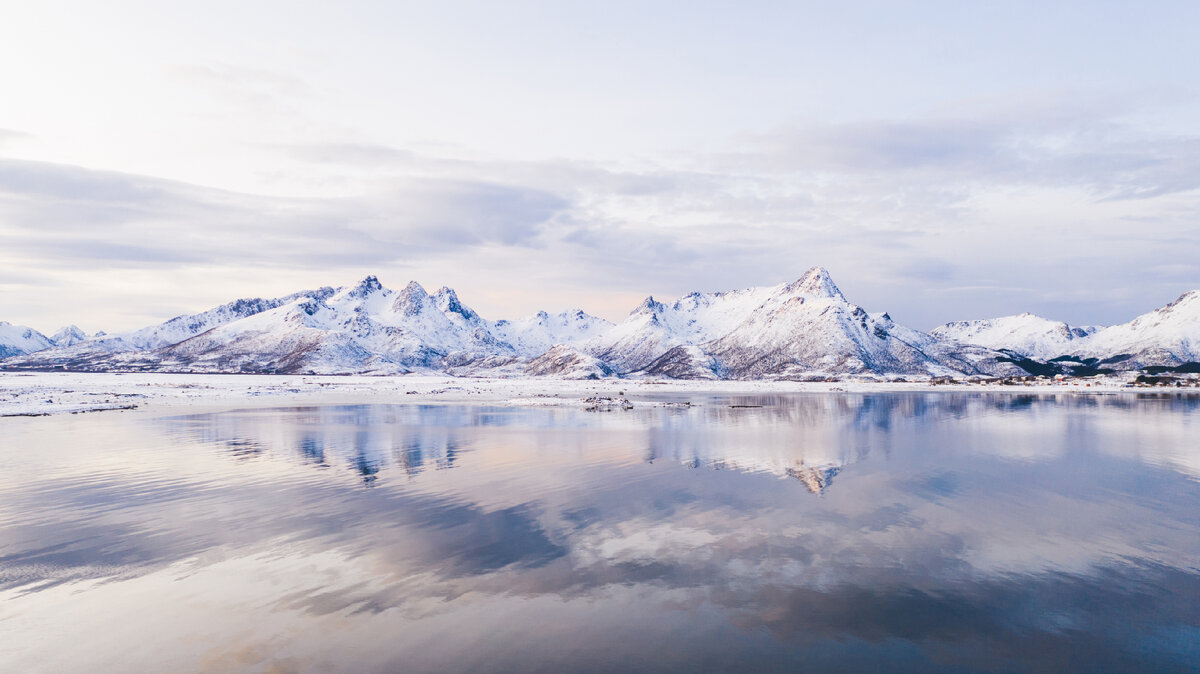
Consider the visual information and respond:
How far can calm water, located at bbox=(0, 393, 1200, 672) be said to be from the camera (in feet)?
47.6

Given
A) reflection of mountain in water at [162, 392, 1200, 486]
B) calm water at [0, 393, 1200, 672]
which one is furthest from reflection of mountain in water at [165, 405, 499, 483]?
calm water at [0, 393, 1200, 672]

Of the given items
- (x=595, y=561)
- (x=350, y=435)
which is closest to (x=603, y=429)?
(x=350, y=435)

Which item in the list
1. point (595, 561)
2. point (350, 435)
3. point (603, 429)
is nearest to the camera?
point (595, 561)

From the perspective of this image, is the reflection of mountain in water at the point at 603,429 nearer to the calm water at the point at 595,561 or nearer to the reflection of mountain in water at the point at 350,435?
the reflection of mountain in water at the point at 350,435

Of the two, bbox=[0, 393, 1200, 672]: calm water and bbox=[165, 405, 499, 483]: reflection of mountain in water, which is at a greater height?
bbox=[165, 405, 499, 483]: reflection of mountain in water

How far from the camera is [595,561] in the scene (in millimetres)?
20703

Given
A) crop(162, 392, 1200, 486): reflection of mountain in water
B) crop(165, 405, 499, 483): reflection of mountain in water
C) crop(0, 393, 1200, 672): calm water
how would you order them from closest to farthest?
crop(0, 393, 1200, 672): calm water
crop(162, 392, 1200, 486): reflection of mountain in water
crop(165, 405, 499, 483): reflection of mountain in water

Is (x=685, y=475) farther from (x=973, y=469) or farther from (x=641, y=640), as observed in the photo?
(x=641, y=640)

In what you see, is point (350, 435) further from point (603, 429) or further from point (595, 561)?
point (595, 561)

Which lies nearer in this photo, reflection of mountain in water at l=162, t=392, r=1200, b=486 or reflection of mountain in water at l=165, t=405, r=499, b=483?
reflection of mountain in water at l=162, t=392, r=1200, b=486

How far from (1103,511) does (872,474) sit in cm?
1090

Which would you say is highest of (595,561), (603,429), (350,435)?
(350,435)

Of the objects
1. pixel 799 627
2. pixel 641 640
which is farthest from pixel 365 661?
pixel 799 627

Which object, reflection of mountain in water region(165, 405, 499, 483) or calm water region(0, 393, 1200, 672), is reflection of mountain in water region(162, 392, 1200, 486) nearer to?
reflection of mountain in water region(165, 405, 499, 483)
